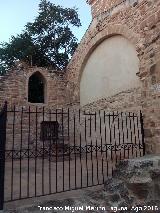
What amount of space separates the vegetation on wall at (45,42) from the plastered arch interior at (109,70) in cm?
507

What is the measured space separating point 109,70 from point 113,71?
0.91 ft

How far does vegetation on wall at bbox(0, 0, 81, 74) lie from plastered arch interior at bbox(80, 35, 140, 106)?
5.07 meters

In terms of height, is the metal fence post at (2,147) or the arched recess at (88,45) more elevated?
the arched recess at (88,45)

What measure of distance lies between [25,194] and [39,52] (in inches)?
497

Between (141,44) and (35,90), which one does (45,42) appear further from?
(141,44)

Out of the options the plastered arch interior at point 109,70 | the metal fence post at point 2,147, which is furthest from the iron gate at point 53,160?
the plastered arch interior at point 109,70

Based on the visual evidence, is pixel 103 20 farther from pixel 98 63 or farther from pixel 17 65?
pixel 17 65

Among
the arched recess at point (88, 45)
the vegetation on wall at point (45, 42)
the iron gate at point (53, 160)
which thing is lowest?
the iron gate at point (53, 160)

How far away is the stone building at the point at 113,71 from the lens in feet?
20.6

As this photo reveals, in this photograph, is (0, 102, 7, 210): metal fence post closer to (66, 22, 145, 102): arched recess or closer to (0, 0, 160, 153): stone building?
(0, 0, 160, 153): stone building

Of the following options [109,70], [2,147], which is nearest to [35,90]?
[109,70]

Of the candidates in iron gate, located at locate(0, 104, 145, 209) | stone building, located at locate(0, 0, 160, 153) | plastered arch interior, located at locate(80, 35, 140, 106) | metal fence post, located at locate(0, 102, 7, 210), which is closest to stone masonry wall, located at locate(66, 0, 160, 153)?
stone building, located at locate(0, 0, 160, 153)

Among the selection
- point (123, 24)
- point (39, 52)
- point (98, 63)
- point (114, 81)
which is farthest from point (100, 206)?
point (39, 52)

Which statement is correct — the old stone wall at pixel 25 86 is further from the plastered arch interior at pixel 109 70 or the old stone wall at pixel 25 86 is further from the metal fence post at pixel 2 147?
the metal fence post at pixel 2 147
